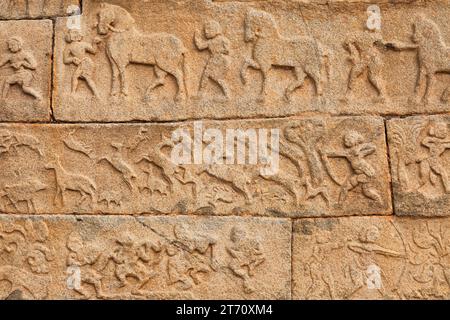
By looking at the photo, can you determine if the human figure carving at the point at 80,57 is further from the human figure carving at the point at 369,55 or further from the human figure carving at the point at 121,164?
the human figure carving at the point at 369,55

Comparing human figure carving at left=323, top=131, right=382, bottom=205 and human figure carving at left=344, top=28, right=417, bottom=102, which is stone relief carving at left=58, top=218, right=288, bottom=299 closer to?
human figure carving at left=323, top=131, right=382, bottom=205

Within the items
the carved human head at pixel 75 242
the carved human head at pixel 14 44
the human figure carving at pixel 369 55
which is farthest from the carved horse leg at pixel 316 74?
the carved human head at pixel 14 44

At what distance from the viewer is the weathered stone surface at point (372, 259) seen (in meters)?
5.42

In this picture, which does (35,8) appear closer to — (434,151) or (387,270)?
(434,151)

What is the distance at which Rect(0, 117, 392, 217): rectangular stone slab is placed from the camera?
5.53m

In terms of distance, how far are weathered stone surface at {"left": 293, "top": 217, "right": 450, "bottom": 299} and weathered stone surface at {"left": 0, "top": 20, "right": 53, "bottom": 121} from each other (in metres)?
2.38

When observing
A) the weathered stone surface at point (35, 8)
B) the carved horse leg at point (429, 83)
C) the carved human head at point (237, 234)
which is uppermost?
the weathered stone surface at point (35, 8)

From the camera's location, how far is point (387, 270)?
545cm

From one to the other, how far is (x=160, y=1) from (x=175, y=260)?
209cm

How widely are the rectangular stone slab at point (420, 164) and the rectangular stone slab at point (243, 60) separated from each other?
0.15 metres

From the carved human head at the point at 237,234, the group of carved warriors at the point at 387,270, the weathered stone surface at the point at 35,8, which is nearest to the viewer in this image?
the group of carved warriors at the point at 387,270

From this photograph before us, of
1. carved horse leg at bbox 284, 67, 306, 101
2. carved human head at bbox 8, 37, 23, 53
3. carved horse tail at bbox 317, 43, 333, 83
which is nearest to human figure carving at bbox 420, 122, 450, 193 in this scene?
carved horse tail at bbox 317, 43, 333, 83

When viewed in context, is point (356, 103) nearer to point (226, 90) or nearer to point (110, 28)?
point (226, 90)

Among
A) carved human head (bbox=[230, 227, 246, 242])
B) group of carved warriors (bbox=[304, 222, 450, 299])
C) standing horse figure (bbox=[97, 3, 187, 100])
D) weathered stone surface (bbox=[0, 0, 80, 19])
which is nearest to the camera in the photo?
group of carved warriors (bbox=[304, 222, 450, 299])
